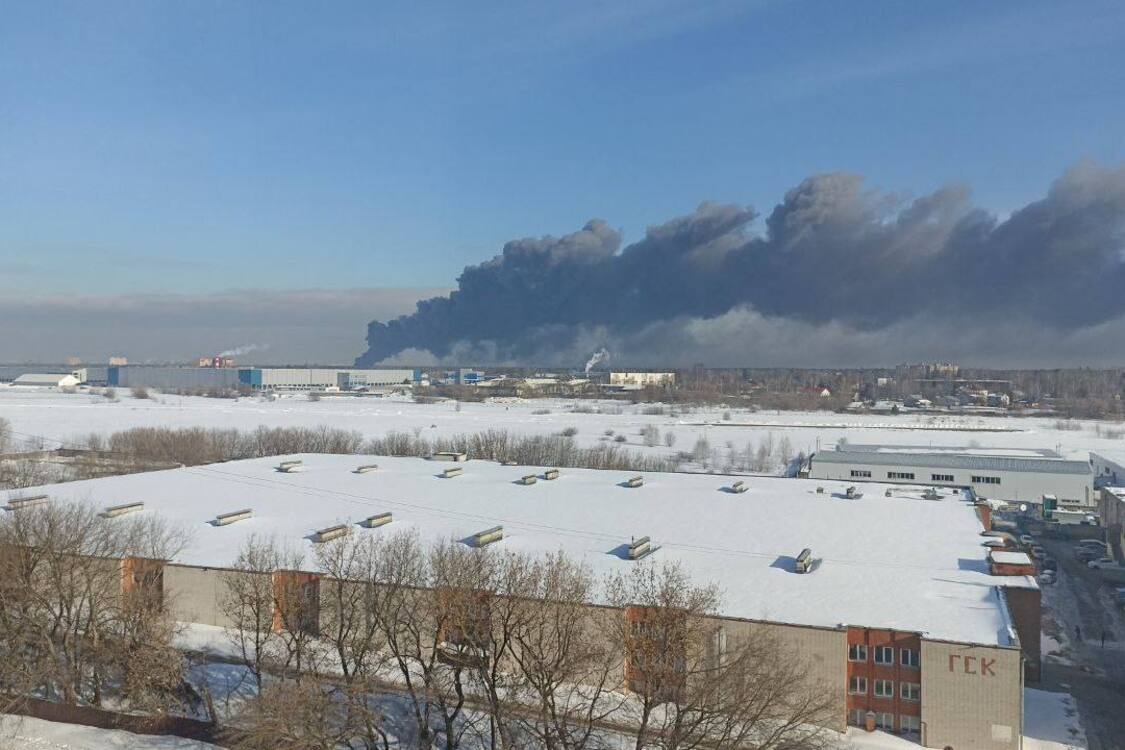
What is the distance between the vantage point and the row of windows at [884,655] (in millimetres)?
11516

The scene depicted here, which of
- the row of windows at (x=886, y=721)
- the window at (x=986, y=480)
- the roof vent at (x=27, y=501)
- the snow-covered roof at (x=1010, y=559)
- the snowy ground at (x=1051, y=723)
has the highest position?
the roof vent at (x=27, y=501)

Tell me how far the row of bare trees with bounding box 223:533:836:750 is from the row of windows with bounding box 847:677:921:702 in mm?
538

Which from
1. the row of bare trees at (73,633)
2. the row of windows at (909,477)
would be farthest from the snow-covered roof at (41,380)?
the row of bare trees at (73,633)

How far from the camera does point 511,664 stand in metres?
12.5

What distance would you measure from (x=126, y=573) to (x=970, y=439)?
39909 millimetres

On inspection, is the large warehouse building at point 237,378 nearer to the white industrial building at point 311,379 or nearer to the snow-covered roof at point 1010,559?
the white industrial building at point 311,379

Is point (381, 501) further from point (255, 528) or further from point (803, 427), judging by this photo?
point (803, 427)

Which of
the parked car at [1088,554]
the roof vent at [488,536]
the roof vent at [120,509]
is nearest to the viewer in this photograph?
the roof vent at [488,536]

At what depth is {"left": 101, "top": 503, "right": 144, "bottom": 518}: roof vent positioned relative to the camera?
17.6 meters

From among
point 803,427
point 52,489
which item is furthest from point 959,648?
point 803,427

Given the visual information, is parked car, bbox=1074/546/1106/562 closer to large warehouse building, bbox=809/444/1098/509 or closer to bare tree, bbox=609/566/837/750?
large warehouse building, bbox=809/444/1098/509

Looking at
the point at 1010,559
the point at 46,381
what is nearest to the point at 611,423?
the point at 1010,559

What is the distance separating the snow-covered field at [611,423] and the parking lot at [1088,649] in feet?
64.4

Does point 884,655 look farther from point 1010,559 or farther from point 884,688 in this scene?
point 1010,559
